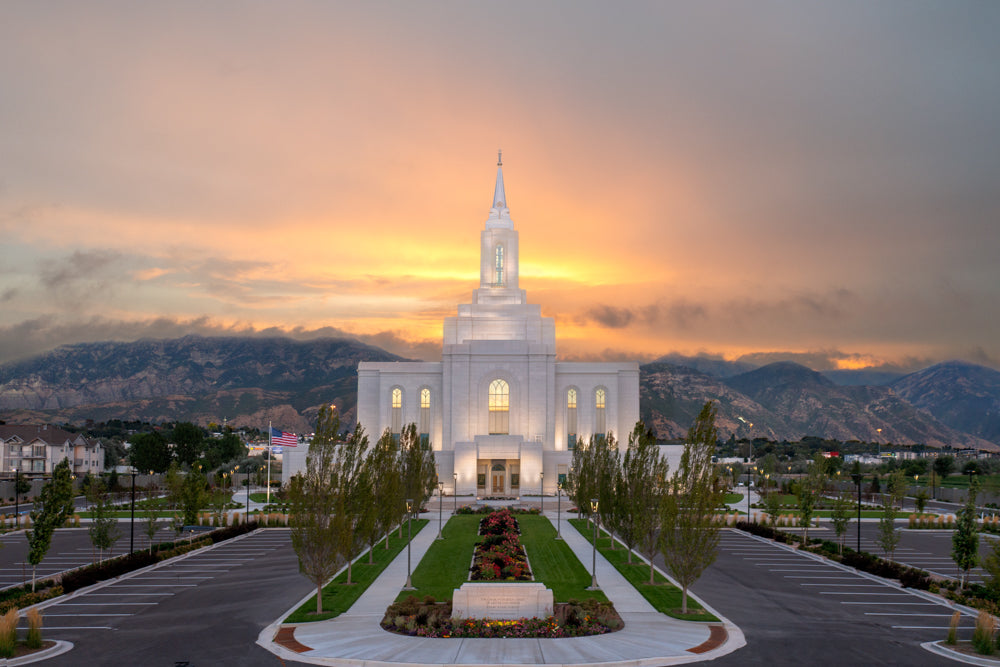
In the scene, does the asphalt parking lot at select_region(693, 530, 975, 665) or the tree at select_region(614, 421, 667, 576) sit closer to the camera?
the asphalt parking lot at select_region(693, 530, 975, 665)

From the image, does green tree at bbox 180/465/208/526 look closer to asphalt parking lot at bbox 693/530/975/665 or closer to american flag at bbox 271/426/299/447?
american flag at bbox 271/426/299/447

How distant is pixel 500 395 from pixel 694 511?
54234mm

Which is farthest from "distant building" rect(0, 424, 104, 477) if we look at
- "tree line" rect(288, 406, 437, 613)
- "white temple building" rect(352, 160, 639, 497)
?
"tree line" rect(288, 406, 437, 613)

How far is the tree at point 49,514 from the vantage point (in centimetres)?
3134

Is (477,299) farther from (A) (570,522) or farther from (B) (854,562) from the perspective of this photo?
(B) (854,562)

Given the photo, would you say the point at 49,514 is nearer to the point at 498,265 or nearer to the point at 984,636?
the point at 984,636

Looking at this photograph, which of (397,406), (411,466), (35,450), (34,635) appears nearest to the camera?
(34,635)

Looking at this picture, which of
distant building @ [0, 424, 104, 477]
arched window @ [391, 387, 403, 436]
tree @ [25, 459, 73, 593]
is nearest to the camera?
tree @ [25, 459, 73, 593]

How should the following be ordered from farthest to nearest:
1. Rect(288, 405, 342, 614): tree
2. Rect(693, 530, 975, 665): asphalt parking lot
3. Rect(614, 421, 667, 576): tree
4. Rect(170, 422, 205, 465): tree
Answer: Rect(170, 422, 205, 465): tree → Rect(614, 421, 667, 576): tree → Rect(288, 405, 342, 614): tree → Rect(693, 530, 975, 665): asphalt parking lot

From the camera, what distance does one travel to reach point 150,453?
9456 cm

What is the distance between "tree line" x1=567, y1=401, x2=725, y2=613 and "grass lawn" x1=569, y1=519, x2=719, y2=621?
497 mm

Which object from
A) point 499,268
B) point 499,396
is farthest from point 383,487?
point 499,268

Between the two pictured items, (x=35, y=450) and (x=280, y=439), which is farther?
(x=35, y=450)

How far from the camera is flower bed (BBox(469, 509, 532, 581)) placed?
101 feet
